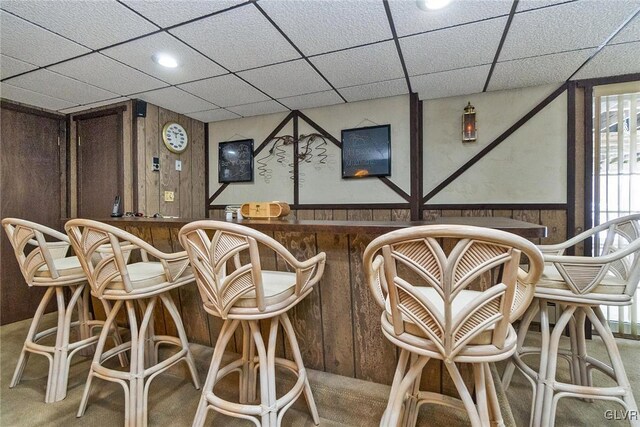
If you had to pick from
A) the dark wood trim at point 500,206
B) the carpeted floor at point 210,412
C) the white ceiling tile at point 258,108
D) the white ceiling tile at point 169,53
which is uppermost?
the white ceiling tile at point 258,108

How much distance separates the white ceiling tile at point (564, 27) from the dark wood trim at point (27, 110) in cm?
438

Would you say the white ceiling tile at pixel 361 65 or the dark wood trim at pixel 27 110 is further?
the dark wood trim at pixel 27 110

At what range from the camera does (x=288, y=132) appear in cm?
361

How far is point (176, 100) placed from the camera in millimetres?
3135

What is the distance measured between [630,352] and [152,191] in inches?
181


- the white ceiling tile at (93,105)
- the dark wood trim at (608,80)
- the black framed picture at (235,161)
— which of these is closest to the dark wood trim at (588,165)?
the dark wood trim at (608,80)

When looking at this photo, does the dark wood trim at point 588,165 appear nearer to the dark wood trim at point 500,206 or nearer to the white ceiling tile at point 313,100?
the dark wood trim at point 500,206

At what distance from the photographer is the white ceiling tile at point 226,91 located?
105 inches

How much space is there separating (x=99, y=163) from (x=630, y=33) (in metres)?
4.75

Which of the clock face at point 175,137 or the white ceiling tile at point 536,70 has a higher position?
the white ceiling tile at point 536,70

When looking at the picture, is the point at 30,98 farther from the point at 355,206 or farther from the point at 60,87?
the point at 355,206

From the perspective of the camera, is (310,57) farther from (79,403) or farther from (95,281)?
(79,403)

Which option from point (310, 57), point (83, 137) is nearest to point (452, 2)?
point (310, 57)

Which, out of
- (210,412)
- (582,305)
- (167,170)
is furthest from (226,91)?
(582,305)
